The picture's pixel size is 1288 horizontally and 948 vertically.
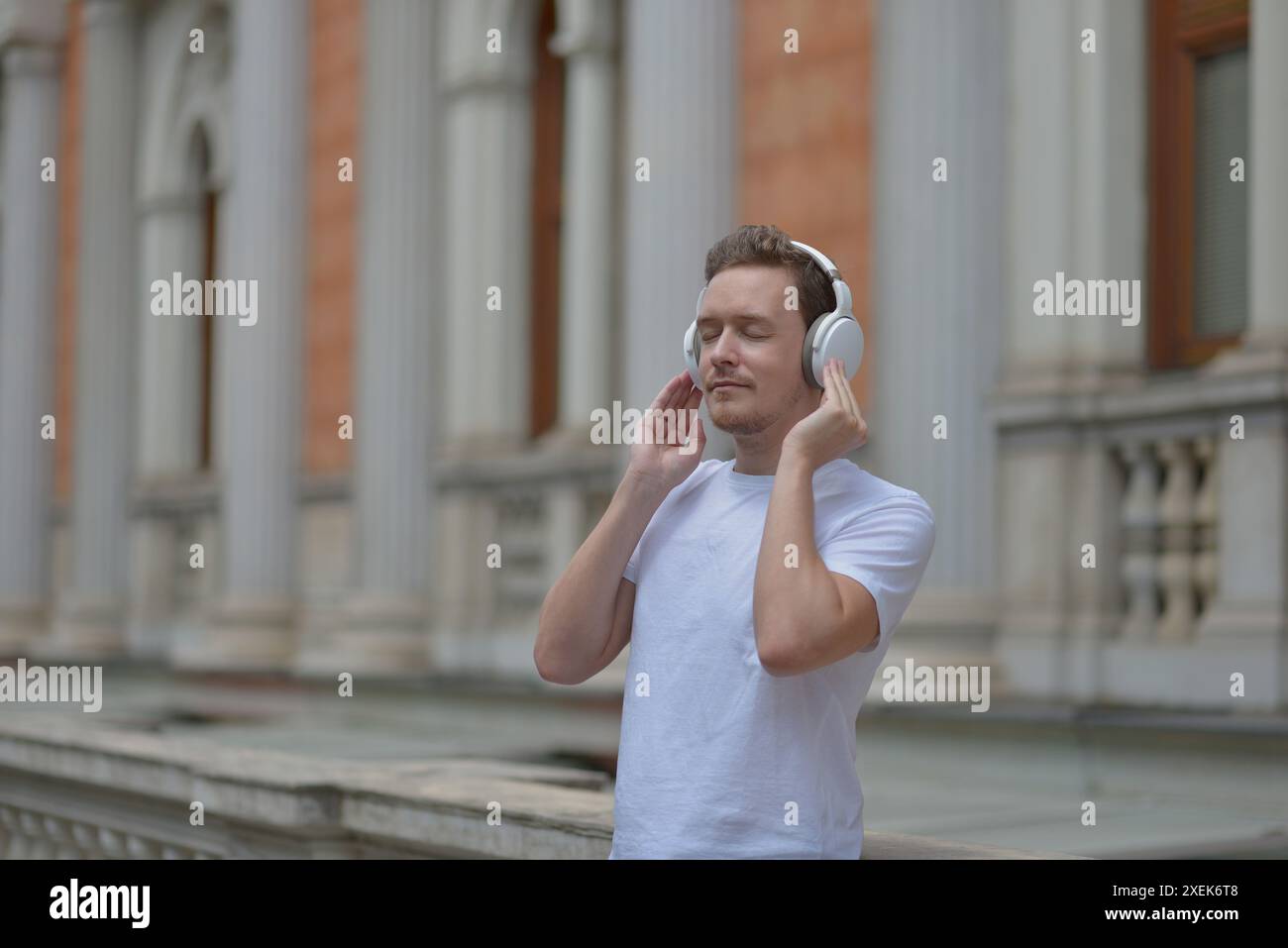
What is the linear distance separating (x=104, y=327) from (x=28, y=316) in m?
1.59

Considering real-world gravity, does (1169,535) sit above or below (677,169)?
below

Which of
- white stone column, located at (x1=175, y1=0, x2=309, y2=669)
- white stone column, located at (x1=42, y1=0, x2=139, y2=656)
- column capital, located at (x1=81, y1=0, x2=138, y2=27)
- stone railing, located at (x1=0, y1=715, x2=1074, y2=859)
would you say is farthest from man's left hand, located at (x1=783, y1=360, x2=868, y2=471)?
column capital, located at (x1=81, y1=0, x2=138, y2=27)

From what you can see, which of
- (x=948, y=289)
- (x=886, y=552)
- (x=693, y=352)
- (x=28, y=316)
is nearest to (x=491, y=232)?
(x=948, y=289)

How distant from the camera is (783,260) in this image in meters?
2.66

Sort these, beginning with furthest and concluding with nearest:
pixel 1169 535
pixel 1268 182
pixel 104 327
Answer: pixel 104 327 → pixel 1169 535 → pixel 1268 182

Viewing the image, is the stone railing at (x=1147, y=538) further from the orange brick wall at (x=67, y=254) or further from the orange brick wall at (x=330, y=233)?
the orange brick wall at (x=67, y=254)

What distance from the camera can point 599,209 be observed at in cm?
1301

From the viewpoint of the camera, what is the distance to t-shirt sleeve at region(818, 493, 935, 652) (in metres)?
2.46

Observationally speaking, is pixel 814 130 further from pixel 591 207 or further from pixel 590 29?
pixel 590 29

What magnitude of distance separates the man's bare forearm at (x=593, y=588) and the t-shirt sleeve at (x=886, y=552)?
36 cm

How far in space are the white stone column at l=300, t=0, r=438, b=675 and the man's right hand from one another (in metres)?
10.6

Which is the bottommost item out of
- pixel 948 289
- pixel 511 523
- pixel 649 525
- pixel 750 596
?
pixel 750 596

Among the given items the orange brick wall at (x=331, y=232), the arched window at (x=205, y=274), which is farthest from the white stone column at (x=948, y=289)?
the arched window at (x=205, y=274)
